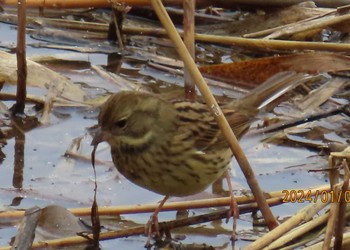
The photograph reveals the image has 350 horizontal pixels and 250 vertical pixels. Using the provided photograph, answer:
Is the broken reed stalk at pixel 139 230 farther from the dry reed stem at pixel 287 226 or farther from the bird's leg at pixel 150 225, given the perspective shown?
the dry reed stem at pixel 287 226

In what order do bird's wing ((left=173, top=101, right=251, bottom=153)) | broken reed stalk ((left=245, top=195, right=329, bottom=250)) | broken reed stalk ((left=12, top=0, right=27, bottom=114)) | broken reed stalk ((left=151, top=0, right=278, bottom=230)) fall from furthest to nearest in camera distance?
1. broken reed stalk ((left=12, top=0, right=27, bottom=114))
2. bird's wing ((left=173, top=101, right=251, bottom=153))
3. broken reed stalk ((left=151, top=0, right=278, bottom=230))
4. broken reed stalk ((left=245, top=195, right=329, bottom=250))

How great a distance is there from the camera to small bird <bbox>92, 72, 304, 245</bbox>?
512cm

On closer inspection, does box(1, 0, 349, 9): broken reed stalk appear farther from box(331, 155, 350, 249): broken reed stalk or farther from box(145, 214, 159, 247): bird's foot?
box(331, 155, 350, 249): broken reed stalk

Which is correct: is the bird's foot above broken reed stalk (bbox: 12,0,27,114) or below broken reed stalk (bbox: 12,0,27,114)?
below

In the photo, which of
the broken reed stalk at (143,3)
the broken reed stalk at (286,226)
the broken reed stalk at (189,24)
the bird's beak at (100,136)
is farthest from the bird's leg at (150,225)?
the broken reed stalk at (143,3)

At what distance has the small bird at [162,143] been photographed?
5125mm

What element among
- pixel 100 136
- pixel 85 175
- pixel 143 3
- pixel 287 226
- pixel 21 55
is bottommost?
pixel 85 175

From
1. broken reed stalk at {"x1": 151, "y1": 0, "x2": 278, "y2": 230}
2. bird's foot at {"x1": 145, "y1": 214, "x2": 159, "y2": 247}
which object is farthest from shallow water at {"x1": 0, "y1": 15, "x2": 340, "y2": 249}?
broken reed stalk at {"x1": 151, "y1": 0, "x2": 278, "y2": 230}

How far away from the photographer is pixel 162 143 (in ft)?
17.6

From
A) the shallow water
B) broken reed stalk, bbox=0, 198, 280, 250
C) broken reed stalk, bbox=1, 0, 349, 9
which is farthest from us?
broken reed stalk, bbox=1, 0, 349, 9

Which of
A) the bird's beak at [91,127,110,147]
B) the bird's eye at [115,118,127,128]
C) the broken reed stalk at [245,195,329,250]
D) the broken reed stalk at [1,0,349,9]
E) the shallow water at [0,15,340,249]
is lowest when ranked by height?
the shallow water at [0,15,340,249]

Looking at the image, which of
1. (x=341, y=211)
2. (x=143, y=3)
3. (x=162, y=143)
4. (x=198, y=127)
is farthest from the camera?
(x=143, y=3)

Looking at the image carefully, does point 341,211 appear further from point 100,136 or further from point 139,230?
point 100,136

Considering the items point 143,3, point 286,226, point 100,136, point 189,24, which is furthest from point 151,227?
point 143,3
